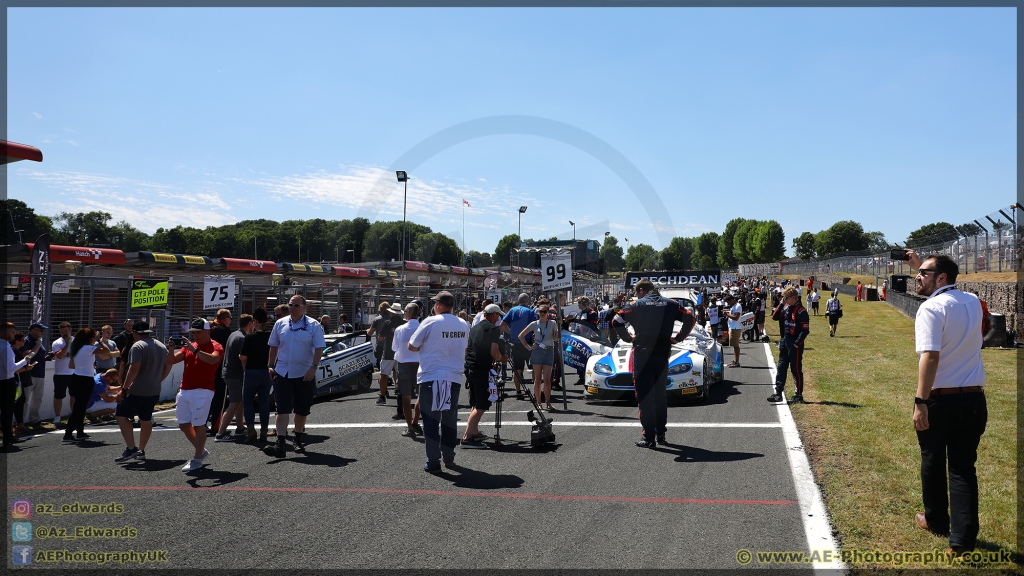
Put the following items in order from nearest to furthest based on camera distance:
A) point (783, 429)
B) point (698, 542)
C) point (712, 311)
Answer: point (698, 542) → point (783, 429) → point (712, 311)

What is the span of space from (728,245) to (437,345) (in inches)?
6341

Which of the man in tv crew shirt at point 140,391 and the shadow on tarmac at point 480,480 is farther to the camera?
the man in tv crew shirt at point 140,391

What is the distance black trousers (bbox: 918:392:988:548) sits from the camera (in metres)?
4.39

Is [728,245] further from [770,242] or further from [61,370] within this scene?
[61,370]

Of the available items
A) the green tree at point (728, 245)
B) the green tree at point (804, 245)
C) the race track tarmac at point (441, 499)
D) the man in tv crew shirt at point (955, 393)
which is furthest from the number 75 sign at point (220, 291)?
the green tree at point (804, 245)

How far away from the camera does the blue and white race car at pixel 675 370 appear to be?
1119 centimetres

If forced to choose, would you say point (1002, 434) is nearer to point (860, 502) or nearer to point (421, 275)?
point (860, 502)

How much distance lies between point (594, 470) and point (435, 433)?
1.72 m

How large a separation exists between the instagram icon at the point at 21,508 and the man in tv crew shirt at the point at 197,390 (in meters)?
1.45

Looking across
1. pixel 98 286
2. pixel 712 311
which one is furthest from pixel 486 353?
pixel 712 311

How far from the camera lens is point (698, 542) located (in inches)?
187

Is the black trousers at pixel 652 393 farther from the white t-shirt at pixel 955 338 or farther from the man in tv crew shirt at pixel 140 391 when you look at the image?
the man in tv crew shirt at pixel 140 391

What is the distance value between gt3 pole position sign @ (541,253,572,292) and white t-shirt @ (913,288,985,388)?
803 cm

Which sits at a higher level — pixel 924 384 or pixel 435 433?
pixel 924 384
